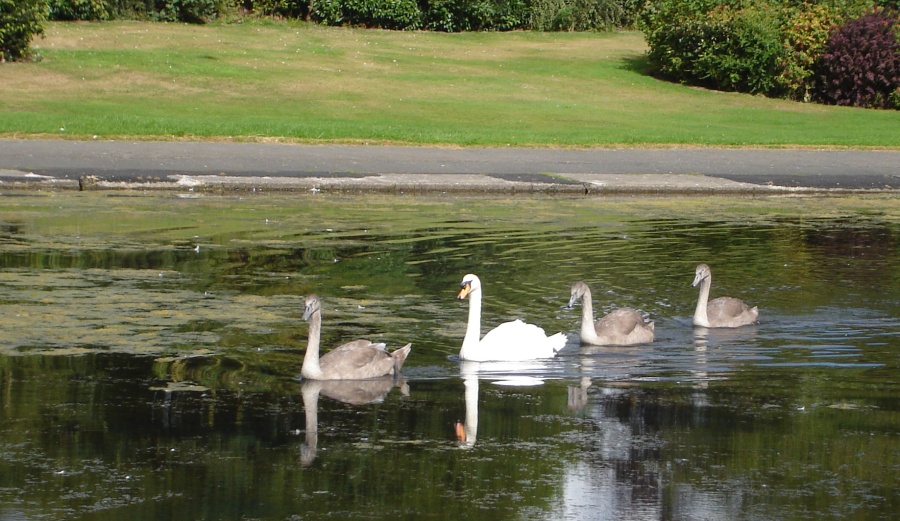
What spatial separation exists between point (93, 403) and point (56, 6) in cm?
4042

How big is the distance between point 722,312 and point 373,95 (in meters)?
26.3

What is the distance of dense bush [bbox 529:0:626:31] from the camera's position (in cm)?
5453

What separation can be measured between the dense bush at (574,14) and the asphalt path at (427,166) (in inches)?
1092

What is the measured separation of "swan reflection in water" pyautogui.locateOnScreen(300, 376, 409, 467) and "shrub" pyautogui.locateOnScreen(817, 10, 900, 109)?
33003mm

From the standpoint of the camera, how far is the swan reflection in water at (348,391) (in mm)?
8637

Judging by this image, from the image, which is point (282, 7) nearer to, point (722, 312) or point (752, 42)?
point (752, 42)

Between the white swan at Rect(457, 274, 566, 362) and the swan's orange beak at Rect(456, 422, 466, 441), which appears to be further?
the white swan at Rect(457, 274, 566, 362)

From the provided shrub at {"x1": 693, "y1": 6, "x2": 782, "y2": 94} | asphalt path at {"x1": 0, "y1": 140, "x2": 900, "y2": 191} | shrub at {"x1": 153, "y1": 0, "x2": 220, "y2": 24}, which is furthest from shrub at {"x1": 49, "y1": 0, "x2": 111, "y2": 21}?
asphalt path at {"x1": 0, "y1": 140, "x2": 900, "y2": 191}

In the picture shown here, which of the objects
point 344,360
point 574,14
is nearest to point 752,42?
point 574,14

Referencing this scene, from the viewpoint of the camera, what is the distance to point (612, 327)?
35.2ft

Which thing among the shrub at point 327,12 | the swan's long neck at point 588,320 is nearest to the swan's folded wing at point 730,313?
the swan's long neck at point 588,320

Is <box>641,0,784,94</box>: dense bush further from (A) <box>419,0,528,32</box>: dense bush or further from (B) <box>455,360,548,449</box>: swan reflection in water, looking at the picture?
(B) <box>455,360,548,449</box>: swan reflection in water

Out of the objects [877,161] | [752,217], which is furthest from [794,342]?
[877,161]

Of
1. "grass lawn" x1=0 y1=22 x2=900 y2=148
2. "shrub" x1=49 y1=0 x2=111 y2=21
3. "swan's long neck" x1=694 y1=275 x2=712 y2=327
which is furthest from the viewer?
"shrub" x1=49 y1=0 x2=111 y2=21
